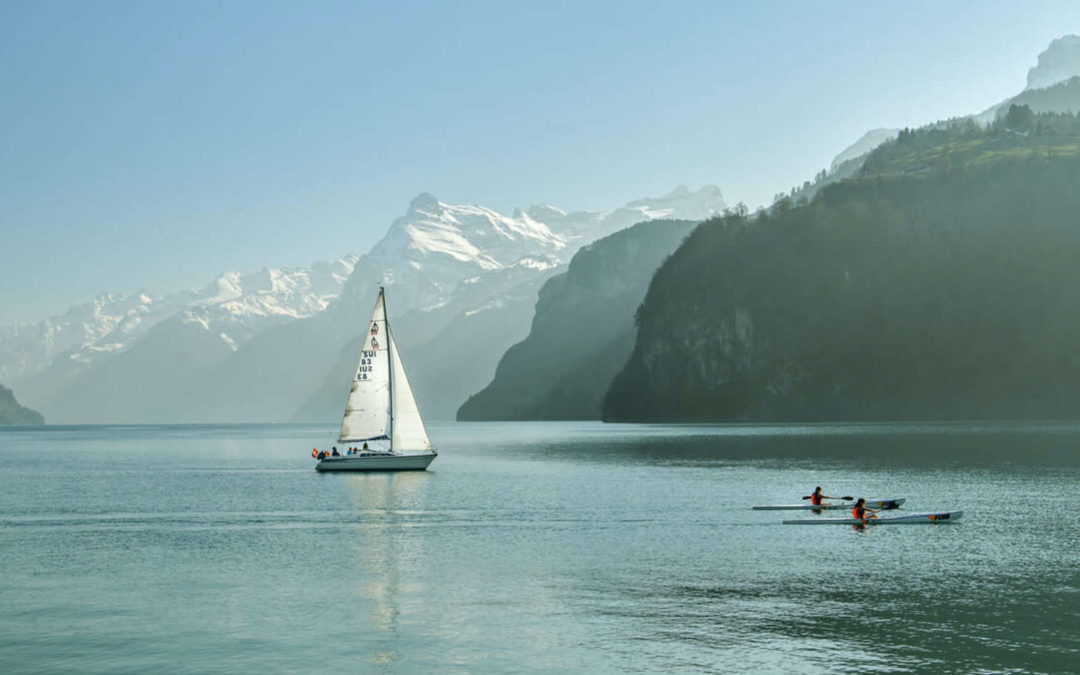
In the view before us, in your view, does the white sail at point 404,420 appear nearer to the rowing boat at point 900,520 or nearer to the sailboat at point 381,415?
the sailboat at point 381,415

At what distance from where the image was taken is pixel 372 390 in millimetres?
133375

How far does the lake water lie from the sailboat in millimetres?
15354

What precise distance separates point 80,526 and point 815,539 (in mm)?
59377

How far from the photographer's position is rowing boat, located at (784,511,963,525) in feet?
267

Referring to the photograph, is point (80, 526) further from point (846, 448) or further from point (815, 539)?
point (846, 448)

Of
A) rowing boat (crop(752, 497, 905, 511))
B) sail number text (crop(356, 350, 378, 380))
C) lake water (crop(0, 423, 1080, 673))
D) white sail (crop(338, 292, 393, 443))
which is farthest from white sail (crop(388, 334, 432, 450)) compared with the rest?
rowing boat (crop(752, 497, 905, 511))

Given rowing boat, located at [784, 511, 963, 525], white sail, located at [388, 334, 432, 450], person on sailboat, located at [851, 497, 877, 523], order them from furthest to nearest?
white sail, located at [388, 334, 432, 450], person on sailboat, located at [851, 497, 877, 523], rowing boat, located at [784, 511, 963, 525]

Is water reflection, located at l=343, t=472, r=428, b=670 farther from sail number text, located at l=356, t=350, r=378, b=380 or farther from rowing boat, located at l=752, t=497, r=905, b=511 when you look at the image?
rowing boat, located at l=752, t=497, r=905, b=511

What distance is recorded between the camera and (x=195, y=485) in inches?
5349

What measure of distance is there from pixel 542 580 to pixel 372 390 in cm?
7628

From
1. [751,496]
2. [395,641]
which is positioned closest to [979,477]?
[751,496]

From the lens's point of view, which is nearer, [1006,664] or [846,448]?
[1006,664]

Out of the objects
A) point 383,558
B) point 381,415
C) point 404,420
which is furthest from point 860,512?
point 381,415

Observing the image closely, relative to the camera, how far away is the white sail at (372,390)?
130750mm
